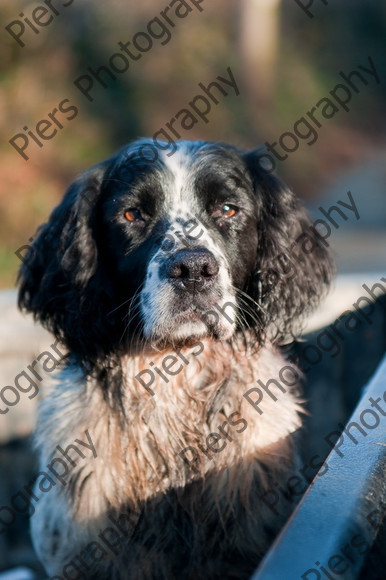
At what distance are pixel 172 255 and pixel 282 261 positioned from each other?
0.68 meters

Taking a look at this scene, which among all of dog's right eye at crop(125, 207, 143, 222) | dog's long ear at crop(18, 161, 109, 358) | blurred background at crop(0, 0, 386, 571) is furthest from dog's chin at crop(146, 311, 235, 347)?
blurred background at crop(0, 0, 386, 571)

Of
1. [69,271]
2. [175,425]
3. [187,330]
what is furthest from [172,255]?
[175,425]

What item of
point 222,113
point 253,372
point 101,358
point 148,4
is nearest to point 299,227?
point 253,372

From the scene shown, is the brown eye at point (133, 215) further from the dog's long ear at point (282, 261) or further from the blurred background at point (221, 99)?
the blurred background at point (221, 99)

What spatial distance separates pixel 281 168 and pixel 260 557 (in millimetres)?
15542

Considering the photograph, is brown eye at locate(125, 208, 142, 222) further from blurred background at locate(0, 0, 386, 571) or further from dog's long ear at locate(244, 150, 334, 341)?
blurred background at locate(0, 0, 386, 571)

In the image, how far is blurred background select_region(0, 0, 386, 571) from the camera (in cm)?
1338

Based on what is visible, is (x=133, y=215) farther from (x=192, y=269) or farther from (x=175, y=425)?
(x=175, y=425)

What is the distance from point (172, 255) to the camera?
9.59ft

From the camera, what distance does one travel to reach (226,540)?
317cm

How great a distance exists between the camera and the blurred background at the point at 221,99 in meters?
13.4

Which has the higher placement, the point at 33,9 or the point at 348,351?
the point at 33,9

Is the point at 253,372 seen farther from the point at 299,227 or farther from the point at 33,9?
the point at 33,9

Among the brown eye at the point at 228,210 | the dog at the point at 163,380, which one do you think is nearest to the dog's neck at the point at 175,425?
the dog at the point at 163,380
